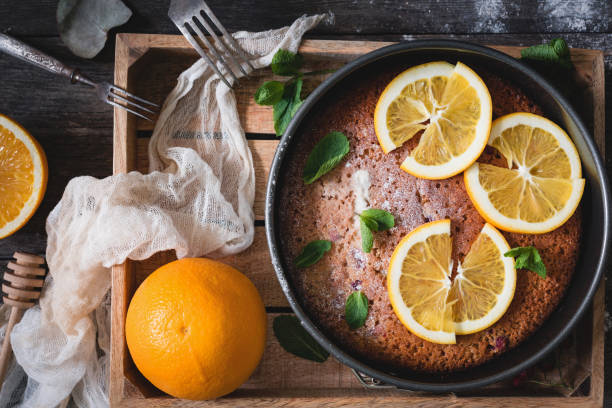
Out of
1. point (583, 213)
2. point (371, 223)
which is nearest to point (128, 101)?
point (371, 223)

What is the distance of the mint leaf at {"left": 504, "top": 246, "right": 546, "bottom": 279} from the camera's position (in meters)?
1.08

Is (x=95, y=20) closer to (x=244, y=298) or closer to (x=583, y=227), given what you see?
(x=244, y=298)

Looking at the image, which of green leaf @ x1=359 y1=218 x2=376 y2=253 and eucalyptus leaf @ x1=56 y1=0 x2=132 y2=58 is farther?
eucalyptus leaf @ x1=56 y1=0 x2=132 y2=58

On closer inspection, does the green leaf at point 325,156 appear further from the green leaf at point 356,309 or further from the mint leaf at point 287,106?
the green leaf at point 356,309

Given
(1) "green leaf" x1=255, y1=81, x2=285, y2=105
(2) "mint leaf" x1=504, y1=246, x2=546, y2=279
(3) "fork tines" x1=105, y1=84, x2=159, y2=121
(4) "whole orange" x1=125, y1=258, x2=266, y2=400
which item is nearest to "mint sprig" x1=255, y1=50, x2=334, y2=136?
(1) "green leaf" x1=255, y1=81, x2=285, y2=105

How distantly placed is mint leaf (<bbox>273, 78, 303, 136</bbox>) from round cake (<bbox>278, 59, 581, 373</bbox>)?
6.2 inches

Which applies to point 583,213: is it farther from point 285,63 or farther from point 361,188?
point 285,63

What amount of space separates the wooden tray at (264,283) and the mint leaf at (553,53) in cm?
4


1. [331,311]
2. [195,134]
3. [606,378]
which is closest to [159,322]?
[331,311]

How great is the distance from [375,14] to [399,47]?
38 cm

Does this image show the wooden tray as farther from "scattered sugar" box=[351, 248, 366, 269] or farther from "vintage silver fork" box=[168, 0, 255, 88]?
"scattered sugar" box=[351, 248, 366, 269]

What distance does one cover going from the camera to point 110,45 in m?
1.39

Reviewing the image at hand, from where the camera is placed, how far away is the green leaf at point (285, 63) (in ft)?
3.96

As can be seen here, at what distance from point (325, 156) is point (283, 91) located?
23cm
